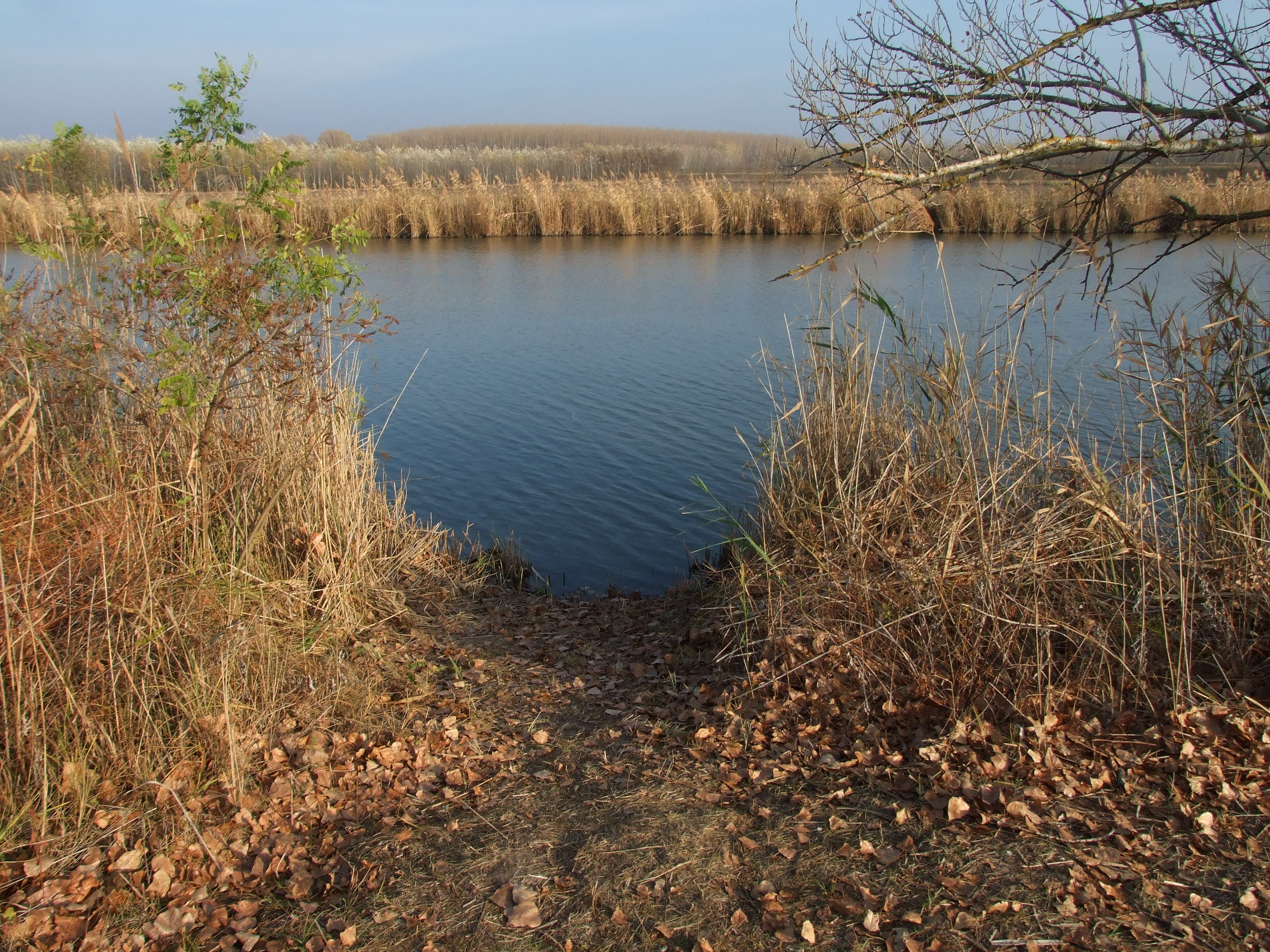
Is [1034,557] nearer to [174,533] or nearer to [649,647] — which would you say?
[649,647]

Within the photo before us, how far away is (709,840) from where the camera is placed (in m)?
3.12

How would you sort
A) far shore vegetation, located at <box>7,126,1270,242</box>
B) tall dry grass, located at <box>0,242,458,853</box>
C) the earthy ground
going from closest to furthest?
the earthy ground, tall dry grass, located at <box>0,242,458,853</box>, far shore vegetation, located at <box>7,126,1270,242</box>

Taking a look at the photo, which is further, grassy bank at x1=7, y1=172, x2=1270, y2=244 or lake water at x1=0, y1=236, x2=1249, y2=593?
grassy bank at x1=7, y1=172, x2=1270, y2=244

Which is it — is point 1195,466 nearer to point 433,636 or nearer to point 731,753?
point 731,753

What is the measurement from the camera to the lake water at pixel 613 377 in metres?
7.80

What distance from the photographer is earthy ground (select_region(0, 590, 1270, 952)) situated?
2713 millimetres

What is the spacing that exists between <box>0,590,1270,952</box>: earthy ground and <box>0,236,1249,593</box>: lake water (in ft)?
6.50

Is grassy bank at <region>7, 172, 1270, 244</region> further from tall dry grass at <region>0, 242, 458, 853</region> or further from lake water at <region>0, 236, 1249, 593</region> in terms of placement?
Answer: tall dry grass at <region>0, 242, 458, 853</region>

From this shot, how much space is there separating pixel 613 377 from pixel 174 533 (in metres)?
8.15

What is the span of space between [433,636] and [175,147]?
298cm

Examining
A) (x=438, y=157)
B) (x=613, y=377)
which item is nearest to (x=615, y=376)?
(x=613, y=377)

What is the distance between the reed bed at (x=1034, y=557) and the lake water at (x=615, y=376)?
0.65 meters

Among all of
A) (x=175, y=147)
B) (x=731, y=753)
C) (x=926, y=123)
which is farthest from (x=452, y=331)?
(x=731, y=753)

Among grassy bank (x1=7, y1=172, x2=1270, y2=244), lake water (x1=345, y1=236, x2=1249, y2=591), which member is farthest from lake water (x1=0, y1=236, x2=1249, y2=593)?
grassy bank (x1=7, y1=172, x2=1270, y2=244)
